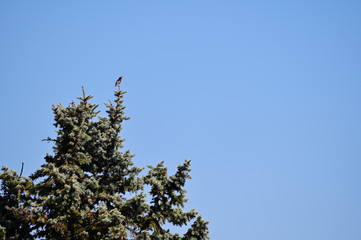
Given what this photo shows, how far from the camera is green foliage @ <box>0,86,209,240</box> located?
21.6 meters

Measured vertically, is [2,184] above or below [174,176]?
below

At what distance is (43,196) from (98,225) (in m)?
3.24

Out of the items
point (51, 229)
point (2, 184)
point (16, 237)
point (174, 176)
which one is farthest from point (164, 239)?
point (2, 184)

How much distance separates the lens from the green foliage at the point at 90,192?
2156cm

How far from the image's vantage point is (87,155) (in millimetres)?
24516

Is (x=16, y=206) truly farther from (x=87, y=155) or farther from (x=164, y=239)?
(x=164, y=239)

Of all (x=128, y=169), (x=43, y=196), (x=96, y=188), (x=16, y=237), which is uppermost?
(x=128, y=169)

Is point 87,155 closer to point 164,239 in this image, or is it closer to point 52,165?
point 52,165

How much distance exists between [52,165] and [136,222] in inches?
236

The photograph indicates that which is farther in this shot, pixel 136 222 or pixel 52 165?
pixel 136 222

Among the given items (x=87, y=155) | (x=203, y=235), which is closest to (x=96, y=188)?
(x=87, y=155)

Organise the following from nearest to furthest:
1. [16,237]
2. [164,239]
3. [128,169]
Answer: [16,237] < [164,239] < [128,169]

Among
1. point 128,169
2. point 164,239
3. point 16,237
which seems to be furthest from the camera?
point 128,169

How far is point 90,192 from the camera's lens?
22812 mm
